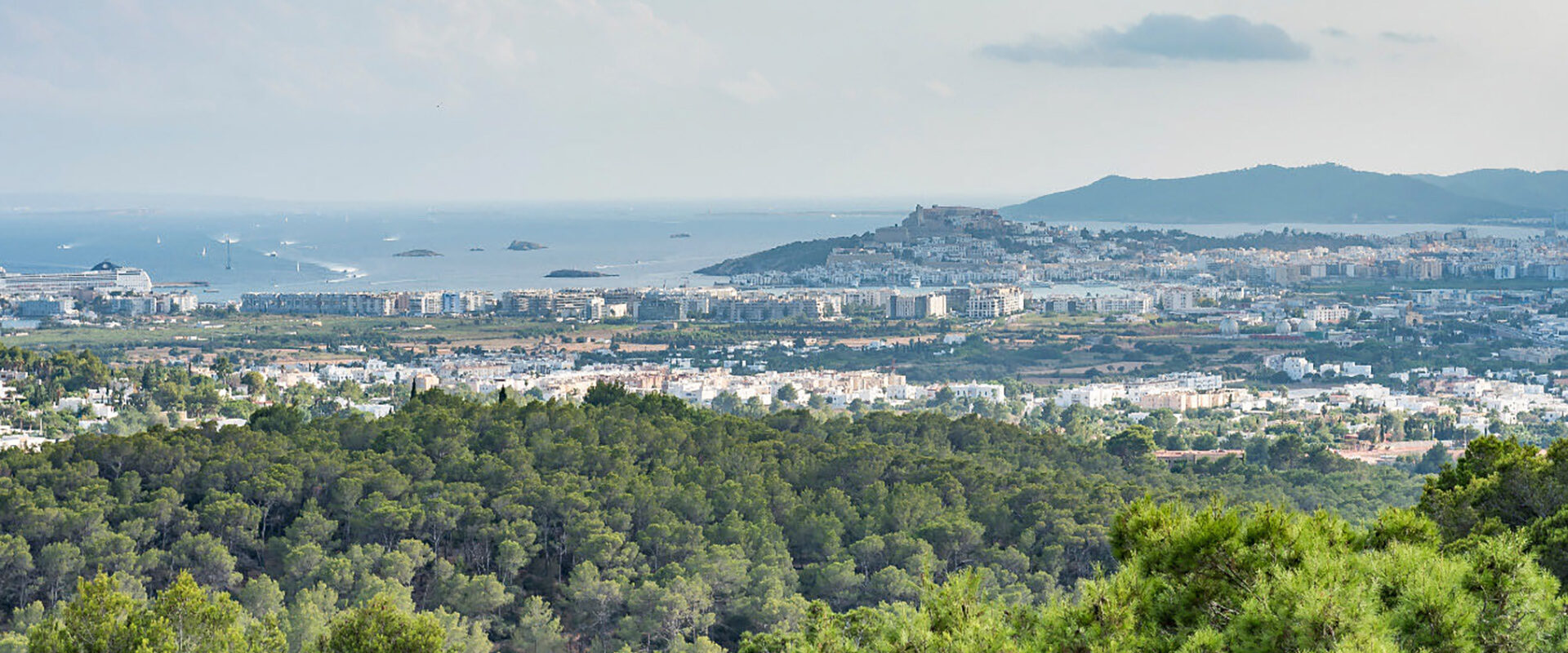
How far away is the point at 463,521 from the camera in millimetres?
14891

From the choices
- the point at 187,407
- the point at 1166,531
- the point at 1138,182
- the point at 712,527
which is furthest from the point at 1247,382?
the point at 1138,182

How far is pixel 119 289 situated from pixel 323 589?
160ft

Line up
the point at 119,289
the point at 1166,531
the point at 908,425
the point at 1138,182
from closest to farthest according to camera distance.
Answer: the point at 1166,531 < the point at 908,425 < the point at 119,289 < the point at 1138,182


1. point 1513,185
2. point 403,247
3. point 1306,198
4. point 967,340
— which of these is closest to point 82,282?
point 967,340

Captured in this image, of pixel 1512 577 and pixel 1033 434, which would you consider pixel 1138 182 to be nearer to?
pixel 1033 434

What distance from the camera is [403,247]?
100m

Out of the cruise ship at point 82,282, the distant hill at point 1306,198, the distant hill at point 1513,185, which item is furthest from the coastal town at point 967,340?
the distant hill at point 1513,185

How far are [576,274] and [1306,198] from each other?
65588 millimetres

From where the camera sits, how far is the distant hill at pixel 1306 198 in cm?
11588

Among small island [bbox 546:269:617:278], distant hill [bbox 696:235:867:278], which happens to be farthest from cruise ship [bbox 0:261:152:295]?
distant hill [bbox 696:235:867:278]

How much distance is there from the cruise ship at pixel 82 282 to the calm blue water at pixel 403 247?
3.04 m

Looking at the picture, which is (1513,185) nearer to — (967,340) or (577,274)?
Answer: (577,274)

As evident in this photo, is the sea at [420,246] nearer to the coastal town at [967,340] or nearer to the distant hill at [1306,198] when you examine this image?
Result: the distant hill at [1306,198]

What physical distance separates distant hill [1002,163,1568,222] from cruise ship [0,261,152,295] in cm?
7062
